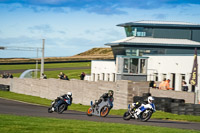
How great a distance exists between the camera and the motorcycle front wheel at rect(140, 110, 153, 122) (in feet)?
67.9

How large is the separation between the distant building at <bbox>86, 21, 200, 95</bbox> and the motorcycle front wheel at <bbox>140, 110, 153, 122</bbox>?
24.8 metres

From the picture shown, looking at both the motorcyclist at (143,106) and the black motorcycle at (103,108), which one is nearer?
the motorcyclist at (143,106)

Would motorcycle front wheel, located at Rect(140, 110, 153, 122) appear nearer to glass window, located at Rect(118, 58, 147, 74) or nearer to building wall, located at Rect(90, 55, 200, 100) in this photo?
building wall, located at Rect(90, 55, 200, 100)

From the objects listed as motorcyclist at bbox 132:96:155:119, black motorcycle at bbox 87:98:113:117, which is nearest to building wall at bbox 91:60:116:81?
black motorcycle at bbox 87:98:113:117

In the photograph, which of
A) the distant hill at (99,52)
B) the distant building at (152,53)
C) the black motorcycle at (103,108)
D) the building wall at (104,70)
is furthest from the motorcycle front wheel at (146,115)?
the distant hill at (99,52)

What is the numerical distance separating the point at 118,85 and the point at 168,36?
114 ft

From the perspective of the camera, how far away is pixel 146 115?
20.8 metres

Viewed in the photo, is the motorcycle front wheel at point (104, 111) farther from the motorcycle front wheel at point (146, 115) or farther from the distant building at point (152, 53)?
the distant building at point (152, 53)

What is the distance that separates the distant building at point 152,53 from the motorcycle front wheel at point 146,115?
2485cm

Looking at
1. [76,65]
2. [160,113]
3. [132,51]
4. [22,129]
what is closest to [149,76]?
[132,51]

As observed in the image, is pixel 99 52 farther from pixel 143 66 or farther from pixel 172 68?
pixel 172 68

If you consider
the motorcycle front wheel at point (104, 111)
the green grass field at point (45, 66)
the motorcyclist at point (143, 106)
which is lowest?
the motorcycle front wheel at point (104, 111)

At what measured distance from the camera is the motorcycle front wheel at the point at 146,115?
2070 centimetres

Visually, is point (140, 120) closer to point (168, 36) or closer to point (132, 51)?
point (132, 51)
